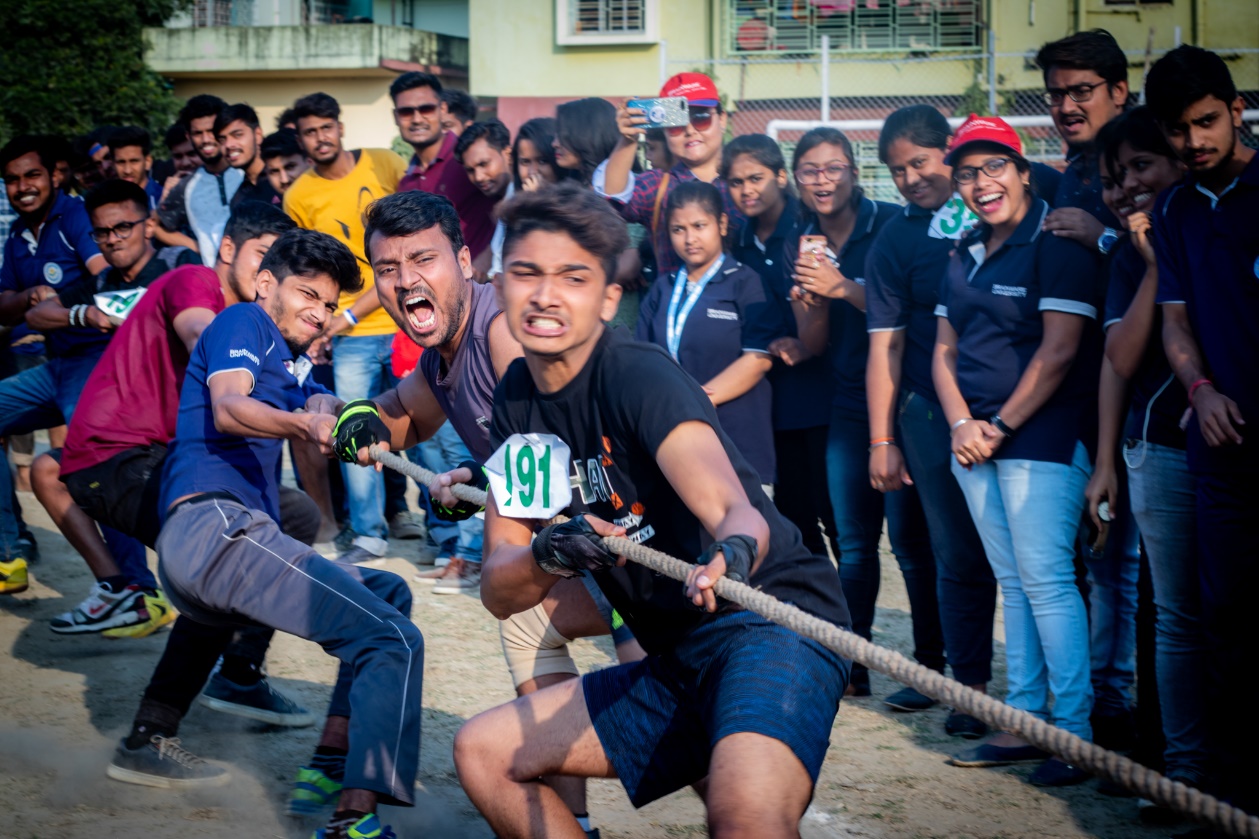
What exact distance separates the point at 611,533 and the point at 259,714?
2.72 m

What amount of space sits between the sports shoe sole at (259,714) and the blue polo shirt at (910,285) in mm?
2816

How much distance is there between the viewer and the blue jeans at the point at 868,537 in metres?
5.14

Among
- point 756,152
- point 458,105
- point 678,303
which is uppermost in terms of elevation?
point 458,105

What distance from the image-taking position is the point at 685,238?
18.3 feet

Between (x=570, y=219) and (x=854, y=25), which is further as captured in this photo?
(x=854, y=25)

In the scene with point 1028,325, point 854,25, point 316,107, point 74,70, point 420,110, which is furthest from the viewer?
point 74,70

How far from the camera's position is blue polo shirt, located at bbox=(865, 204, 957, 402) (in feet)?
16.2

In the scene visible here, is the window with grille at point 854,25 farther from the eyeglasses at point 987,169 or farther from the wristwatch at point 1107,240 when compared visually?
the wristwatch at point 1107,240

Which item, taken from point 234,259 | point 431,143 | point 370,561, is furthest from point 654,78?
point 234,259

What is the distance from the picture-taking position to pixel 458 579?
669cm

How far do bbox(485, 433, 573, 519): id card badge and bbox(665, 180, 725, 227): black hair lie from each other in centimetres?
271

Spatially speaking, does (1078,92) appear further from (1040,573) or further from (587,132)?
(587,132)

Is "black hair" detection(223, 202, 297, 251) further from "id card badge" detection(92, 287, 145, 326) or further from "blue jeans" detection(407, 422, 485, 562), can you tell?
"blue jeans" detection(407, 422, 485, 562)

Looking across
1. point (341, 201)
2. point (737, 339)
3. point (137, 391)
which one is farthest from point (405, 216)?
point (341, 201)
